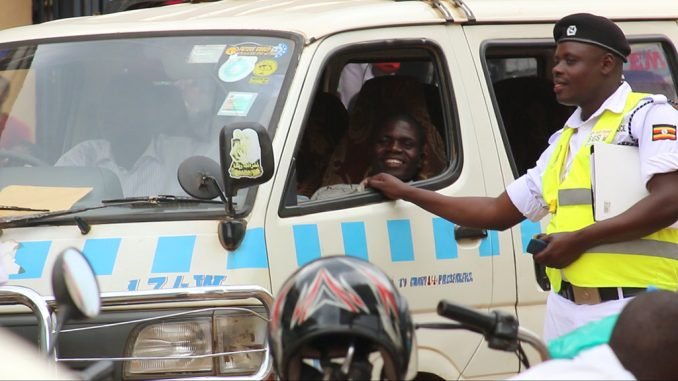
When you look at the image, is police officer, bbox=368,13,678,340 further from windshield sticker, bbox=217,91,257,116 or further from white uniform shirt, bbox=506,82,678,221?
windshield sticker, bbox=217,91,257,116

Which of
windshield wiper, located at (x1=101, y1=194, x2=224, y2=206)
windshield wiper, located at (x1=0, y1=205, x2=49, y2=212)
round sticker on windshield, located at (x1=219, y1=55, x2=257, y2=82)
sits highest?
round sticker on windshield, located at (x1=219, y1=55, x2=257, y2=82)

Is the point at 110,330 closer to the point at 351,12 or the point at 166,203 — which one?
the point at 166,203

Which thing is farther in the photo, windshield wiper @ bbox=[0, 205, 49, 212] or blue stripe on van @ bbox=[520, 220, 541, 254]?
blue stripe on van @ bbox=[520, 220, 541, 254]

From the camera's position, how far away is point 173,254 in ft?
15.3

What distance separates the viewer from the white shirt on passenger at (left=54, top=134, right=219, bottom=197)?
194 inches

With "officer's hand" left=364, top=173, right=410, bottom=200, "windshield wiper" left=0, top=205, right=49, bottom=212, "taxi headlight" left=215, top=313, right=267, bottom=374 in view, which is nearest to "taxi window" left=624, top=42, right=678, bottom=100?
"officer's hand" left=364, top=173, right=410, bottom=200

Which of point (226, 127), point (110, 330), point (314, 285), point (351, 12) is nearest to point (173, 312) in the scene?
point (110, 330)

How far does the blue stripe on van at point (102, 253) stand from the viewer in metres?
4.64

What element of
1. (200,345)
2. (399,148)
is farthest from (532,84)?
(200,345)

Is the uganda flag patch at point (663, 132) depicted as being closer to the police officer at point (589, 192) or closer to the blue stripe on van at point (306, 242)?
the police officer at point (589, 192)

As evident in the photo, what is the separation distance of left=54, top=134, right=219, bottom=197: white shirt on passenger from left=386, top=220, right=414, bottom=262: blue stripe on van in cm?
68

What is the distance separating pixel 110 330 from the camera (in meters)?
4.56

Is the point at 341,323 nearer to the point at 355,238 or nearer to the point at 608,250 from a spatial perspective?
the point at 608,250

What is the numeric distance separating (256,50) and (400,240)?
855 millimetres
